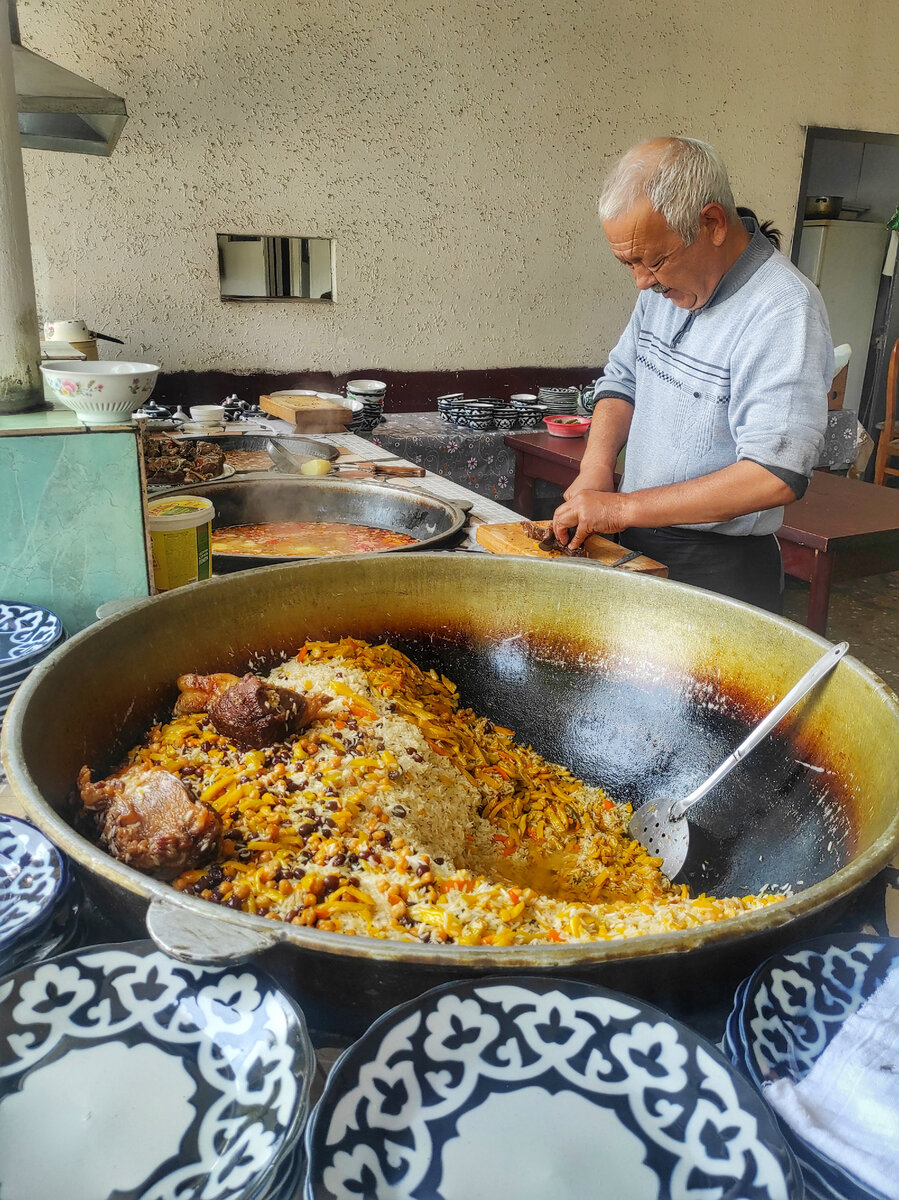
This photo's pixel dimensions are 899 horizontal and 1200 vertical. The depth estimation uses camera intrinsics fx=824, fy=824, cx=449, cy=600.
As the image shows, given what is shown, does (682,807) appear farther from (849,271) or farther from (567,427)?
(849,271)

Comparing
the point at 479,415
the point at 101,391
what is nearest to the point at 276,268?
the point at 479,415

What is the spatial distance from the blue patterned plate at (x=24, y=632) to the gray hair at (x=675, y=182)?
5.71ft

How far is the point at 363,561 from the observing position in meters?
1.55

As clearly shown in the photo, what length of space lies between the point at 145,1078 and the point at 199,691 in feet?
2.22

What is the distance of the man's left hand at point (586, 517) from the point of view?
2119 mm

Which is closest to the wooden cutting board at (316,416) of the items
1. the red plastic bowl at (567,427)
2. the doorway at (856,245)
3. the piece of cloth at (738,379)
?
the red plastic bowl at (567,427)

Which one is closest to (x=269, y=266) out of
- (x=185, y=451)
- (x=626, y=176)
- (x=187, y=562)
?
(x=185, y=451)

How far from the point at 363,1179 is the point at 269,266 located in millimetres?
5762

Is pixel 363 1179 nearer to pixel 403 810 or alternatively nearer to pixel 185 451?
pixel 403 810

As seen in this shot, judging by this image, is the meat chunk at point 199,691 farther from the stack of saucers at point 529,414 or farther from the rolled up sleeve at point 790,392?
the stack of saucers at point 529,414

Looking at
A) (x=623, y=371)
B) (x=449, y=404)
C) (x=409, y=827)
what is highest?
(x=623, y=371)

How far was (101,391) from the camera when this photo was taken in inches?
59.8

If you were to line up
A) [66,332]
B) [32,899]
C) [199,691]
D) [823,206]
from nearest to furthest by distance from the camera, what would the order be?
[32,899], [199,691], [66,332], [823,206]

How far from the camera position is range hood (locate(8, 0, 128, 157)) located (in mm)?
3236
